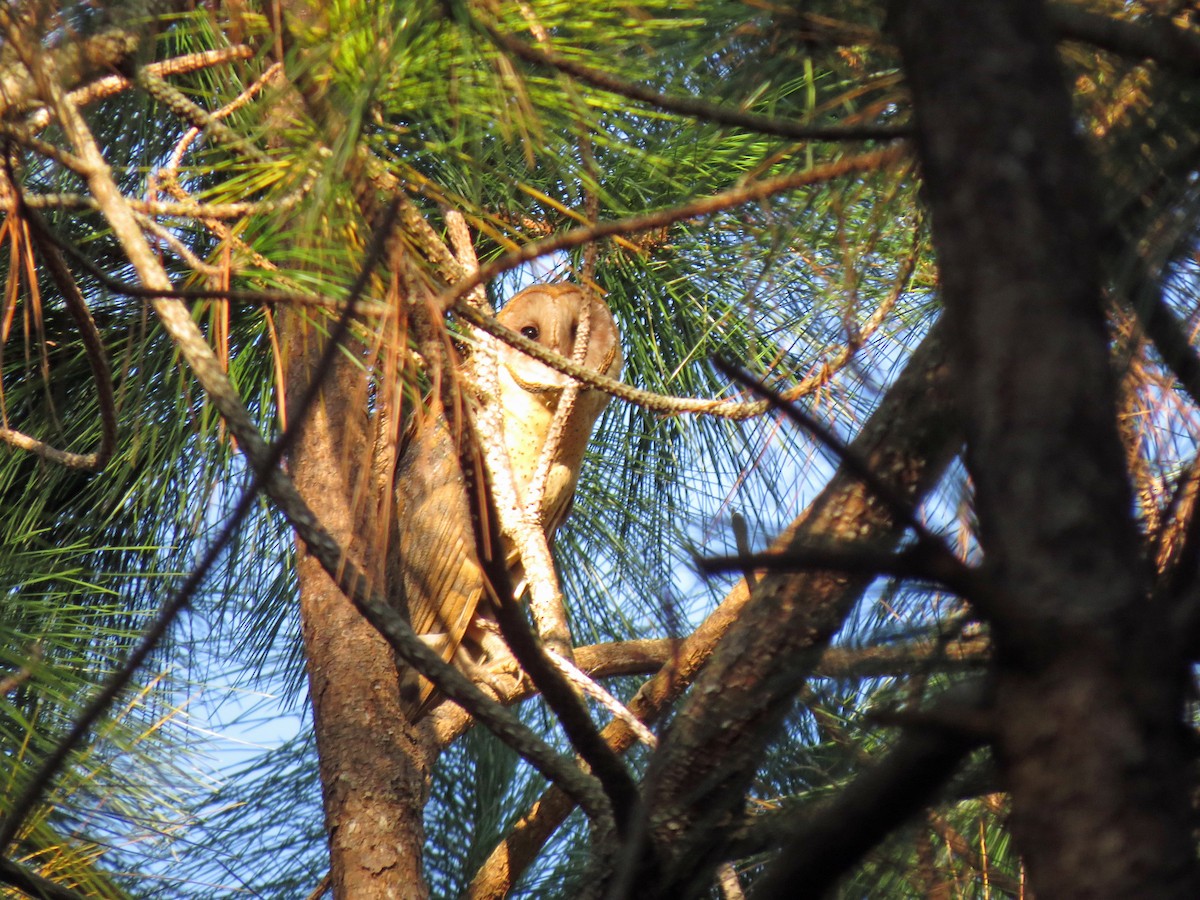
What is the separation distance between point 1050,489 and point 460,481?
6.10 feet

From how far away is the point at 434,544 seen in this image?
2.51 meters

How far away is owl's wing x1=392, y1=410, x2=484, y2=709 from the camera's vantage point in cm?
234

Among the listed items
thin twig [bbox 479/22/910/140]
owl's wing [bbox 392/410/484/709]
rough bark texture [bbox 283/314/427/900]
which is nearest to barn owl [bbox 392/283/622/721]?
owl's wing [bbox 392/410/484/709]

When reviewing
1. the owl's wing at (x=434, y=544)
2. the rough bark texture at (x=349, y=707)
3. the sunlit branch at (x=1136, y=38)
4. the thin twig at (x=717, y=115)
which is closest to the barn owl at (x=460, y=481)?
the owl's wing at (x=434, y=544)

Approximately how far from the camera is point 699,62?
103 centimetres

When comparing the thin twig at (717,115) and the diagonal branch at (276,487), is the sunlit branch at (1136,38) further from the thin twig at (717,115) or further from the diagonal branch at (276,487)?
the diagonal branch at (276,487)

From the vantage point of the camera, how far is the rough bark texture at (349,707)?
1531mm

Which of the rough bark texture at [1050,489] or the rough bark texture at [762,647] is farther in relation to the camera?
the rough bark texture at [762,647]

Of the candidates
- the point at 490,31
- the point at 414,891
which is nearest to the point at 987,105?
the point at 490,31

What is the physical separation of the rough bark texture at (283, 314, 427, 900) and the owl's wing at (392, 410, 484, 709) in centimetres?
44

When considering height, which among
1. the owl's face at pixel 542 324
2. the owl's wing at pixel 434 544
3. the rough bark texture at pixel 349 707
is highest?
the owl's face at pixel 542 324

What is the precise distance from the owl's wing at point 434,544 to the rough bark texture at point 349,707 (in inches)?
17.1

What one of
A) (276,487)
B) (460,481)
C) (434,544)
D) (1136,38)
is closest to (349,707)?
(460,481)

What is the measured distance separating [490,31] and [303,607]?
1125mm
